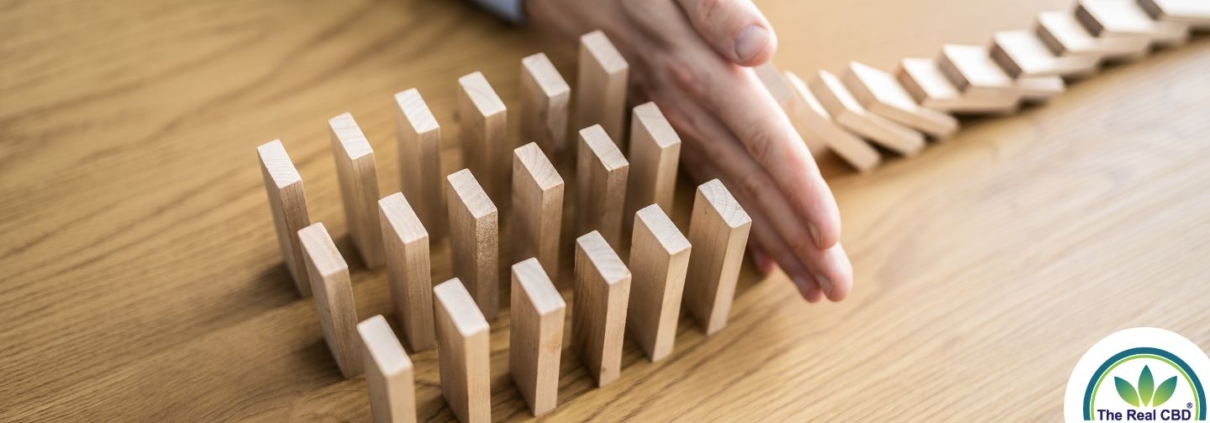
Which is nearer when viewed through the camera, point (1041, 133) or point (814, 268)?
point (814, 268)

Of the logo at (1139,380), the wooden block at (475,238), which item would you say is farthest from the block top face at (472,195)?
the logo at (1139,380)

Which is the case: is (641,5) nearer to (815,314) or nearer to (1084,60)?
(815,314)

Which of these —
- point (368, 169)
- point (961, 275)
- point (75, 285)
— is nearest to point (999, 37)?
point (961, 275)

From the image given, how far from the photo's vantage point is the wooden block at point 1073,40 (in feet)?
2.48

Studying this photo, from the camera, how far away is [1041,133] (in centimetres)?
75

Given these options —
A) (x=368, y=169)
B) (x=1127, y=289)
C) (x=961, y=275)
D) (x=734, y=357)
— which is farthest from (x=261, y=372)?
(x=1127, y=289)

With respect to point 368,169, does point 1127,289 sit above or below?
below

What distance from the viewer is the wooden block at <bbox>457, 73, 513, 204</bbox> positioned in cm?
61

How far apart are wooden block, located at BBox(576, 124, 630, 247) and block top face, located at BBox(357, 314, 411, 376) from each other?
16 centimetres

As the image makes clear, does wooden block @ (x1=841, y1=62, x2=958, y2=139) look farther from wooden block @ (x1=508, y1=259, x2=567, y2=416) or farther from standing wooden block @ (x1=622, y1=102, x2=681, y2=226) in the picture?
wooden block @ (x1=508, y1=259, x2=567, y2=416)

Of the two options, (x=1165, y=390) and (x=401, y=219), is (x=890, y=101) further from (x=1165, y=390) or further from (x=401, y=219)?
(x=401, y=219)

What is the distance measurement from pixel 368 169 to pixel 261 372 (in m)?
0.13

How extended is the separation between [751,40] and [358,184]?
256 millimetres

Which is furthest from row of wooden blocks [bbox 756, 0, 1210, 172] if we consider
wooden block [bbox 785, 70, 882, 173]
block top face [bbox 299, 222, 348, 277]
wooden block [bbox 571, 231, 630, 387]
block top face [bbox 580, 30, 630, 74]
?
block top face [bbox 299, 222, 348, 277]
